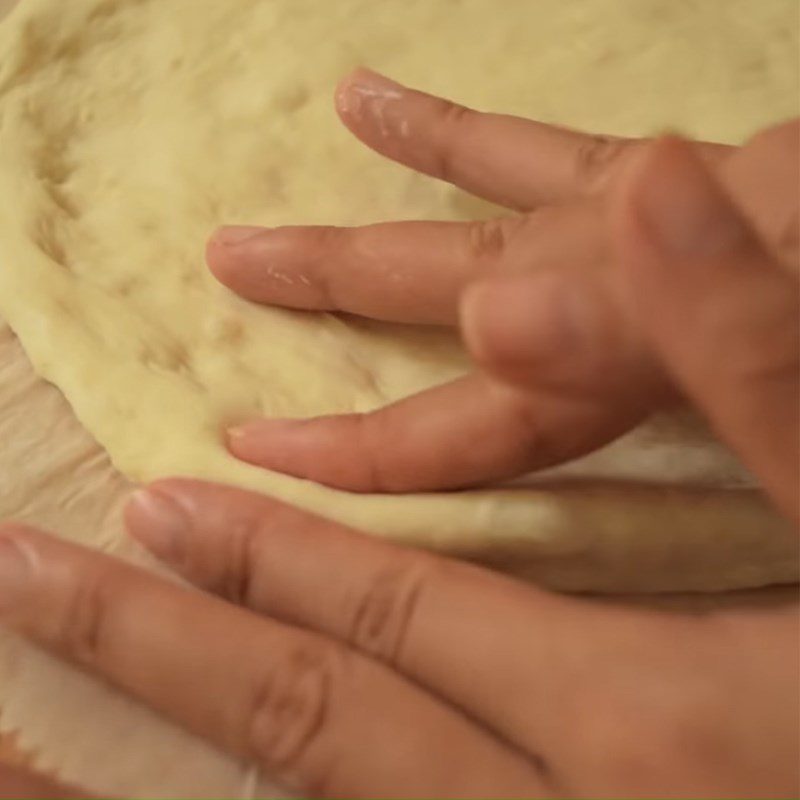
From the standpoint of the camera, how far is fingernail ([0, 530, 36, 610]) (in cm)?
49

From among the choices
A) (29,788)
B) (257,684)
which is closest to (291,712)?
(257,684)

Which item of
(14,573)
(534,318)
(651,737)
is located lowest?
(651,737)

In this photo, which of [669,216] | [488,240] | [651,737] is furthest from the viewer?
[488,240]

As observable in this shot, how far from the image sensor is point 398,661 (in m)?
0.47

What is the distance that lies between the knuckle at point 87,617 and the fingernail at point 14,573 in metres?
0.03

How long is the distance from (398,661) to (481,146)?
315 millimetres

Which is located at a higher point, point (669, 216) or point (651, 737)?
point (669, 216)

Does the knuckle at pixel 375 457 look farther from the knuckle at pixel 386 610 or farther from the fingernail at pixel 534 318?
the fingernail at pixel 534 318

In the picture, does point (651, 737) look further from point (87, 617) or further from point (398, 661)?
point (87, 617)

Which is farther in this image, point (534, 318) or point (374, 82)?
point (374, 82)

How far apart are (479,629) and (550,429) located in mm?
97

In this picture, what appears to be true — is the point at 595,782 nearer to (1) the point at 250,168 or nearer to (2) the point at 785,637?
(2) the point at 785,637

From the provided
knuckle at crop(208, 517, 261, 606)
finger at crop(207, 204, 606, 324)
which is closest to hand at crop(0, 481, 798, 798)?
knuckle at crop(208, 517, 261, 606)

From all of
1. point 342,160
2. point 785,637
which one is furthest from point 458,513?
point 342,160
